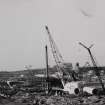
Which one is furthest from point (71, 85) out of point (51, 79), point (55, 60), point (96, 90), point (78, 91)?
point (51, 79)

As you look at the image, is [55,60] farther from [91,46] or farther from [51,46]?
[91,46]

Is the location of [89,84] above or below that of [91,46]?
below

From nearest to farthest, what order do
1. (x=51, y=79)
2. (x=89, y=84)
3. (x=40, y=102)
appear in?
(x=40, y=102), (x=89, y=84), (x=51, y=79)

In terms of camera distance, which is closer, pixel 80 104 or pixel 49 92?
pixel 80 104

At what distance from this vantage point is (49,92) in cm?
6962

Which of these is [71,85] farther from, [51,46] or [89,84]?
[51,46]

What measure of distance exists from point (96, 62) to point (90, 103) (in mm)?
24645

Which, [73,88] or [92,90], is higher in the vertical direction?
[73,88]

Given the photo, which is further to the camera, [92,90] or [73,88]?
[73,88]

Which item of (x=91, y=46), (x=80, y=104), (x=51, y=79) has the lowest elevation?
(x=80, y=104)

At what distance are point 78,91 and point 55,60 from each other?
53.1 feet

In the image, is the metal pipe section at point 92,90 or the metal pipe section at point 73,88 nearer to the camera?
the metal pipe section at point 92,90

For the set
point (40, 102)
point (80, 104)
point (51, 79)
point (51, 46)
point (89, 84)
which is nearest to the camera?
point (80, 104)

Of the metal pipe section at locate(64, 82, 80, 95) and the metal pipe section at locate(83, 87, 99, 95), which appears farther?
the metal pipe section at locate(64, 82, 80, 95)
